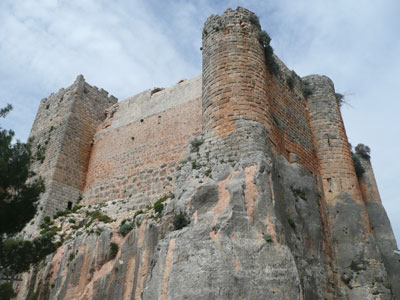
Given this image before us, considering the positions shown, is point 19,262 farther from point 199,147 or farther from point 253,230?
point 253,230

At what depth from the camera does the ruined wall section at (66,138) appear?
15.1m

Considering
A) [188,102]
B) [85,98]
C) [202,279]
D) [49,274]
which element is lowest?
[202,279]

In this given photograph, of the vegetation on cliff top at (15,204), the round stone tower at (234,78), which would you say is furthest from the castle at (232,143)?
the vegetation on cliff top at (15,204)

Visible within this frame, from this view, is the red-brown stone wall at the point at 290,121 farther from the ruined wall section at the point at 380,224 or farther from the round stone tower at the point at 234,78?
the ruined wall section at the point at 380,224

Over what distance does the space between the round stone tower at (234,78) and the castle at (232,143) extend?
0.10 feet

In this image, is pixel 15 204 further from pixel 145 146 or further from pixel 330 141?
pixel 330 141

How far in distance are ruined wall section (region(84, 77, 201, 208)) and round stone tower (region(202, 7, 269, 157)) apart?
2445 mm

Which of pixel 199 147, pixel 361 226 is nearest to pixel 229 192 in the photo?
pixel 199 147

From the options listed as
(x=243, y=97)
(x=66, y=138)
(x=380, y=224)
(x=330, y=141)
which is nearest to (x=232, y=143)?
(x=243, y=97)

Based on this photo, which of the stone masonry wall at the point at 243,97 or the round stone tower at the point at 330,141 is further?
the round stone tower at the point at 330,141

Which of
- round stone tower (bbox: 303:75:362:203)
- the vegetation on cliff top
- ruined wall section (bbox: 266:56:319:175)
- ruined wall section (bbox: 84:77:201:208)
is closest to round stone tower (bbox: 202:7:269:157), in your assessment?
ruined wall section (bbox: 266:56:319:175)

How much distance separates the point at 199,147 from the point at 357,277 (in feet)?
18.3

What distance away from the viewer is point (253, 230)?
7.75 metres

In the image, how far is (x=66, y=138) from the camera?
1639cm
